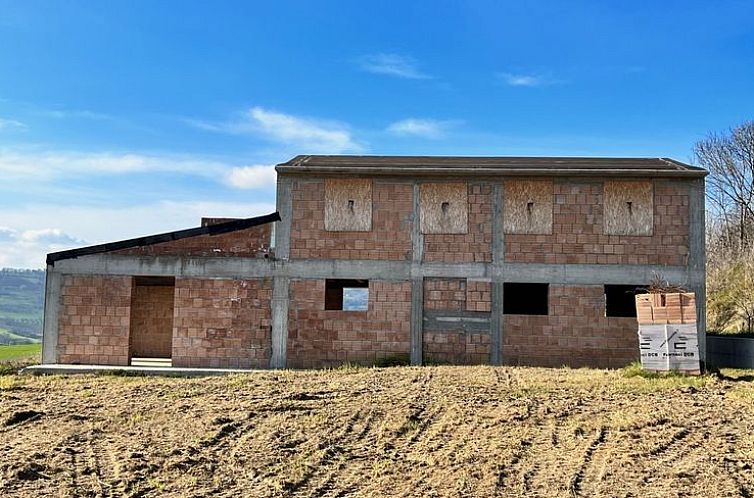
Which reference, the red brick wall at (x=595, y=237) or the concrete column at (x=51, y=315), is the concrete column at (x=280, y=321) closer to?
the concrete column at (x=51, y=315)

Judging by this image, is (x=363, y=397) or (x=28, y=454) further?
(x=363, y=397)

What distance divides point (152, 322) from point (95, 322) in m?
5.54

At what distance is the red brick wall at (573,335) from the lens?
19188 millimetres

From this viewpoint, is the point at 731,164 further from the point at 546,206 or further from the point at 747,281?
the point at 546,206

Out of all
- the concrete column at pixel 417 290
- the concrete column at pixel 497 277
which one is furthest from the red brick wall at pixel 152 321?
the concrete column at pixel 497 277

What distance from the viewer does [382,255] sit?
19.8 meters

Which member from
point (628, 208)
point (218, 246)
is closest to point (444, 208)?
point (628, 208)

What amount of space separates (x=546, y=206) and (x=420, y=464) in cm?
1134

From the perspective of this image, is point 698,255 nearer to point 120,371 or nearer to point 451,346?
point 451,346

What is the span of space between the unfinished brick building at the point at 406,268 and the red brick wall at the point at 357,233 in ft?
0.10

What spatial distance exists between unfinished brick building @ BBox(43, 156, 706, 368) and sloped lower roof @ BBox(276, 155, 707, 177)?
9cm

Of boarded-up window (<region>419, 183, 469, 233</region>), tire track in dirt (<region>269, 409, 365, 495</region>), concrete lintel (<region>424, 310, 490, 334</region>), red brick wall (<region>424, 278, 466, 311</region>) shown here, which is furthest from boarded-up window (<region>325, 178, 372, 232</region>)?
tire track in dirt (<region>269, 409, 365, 495</region>)

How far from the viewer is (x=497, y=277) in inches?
772

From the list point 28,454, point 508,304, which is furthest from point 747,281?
point 28,454
